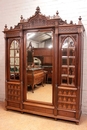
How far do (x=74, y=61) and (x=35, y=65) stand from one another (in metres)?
0.93

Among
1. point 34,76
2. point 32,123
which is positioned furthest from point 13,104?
point 34,76

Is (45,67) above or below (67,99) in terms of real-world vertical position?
above

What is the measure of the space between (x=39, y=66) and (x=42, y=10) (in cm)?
156

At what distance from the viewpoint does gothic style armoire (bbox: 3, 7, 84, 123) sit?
277 cm

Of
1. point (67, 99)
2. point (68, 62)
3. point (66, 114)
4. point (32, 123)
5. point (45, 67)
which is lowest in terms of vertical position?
point (32, 123)

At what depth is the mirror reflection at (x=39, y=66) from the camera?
302 cm

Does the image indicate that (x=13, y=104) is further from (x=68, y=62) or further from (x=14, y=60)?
(x=68, y=62)

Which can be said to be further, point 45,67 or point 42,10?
point 42,10

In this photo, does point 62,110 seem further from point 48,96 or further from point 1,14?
point 1,14

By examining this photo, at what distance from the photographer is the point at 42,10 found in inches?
141

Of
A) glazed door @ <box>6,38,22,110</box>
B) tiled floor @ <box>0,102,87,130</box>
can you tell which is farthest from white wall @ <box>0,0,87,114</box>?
glazed door @ <box>6,38,22,110</box>

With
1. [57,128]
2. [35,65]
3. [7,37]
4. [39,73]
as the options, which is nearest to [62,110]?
[57,128]

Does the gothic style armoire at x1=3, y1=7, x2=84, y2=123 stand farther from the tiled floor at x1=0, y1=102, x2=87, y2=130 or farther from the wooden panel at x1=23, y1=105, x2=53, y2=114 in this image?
the tiled floor at x1=0, y1=102, x2=87, y2=130

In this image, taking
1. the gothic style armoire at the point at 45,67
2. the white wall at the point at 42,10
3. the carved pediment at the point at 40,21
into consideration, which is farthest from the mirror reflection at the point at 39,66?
the white wall at the point at 42,10
